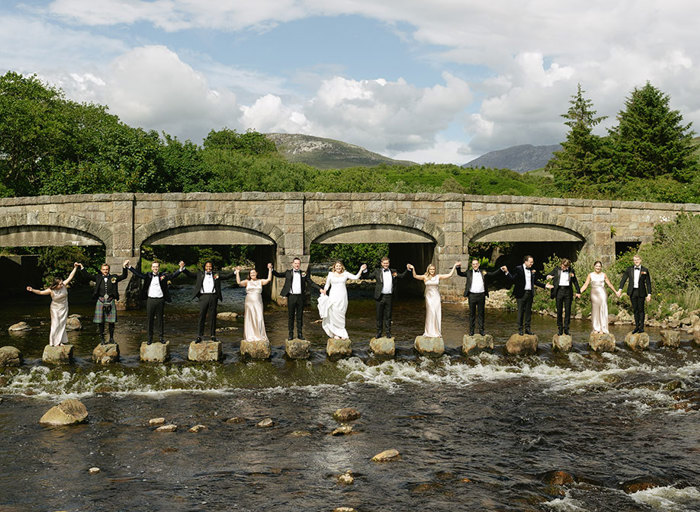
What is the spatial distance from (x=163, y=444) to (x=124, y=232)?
14212mm

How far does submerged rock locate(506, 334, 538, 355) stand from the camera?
1321 cm

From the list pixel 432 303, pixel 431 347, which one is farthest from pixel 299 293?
pixel 431 347

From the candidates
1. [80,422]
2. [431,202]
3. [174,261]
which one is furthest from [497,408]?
[174,261]

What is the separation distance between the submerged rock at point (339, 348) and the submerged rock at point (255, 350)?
1.28m

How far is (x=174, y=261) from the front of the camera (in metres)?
39.2

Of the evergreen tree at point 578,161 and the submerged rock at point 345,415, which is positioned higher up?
the evergreen tree at point 578,161

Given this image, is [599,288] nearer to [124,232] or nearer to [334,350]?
[334,350]

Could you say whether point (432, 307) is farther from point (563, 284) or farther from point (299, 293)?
point (563, 284)

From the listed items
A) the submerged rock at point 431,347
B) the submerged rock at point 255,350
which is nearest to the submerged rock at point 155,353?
the submerged rock at point 255,350

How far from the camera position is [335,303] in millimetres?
12922

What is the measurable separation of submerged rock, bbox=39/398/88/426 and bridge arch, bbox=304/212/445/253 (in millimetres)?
13411

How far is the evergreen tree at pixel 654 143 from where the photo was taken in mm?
40094

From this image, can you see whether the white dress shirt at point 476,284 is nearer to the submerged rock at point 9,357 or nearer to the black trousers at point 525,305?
the black trousers at point 525,305

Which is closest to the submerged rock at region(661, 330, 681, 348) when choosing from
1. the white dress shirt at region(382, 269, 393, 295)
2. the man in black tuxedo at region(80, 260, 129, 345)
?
the white dress shirt at region(382, 269, 393, 295)
